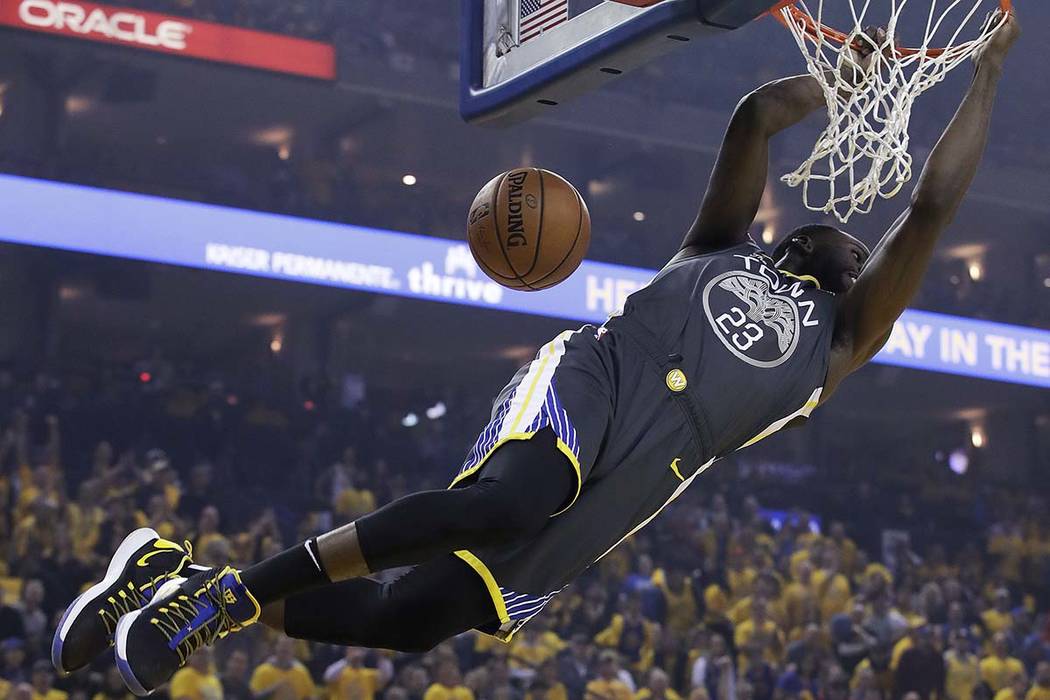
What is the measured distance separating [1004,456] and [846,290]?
16.2 meters

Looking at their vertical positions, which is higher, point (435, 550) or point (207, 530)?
point (435, 550)

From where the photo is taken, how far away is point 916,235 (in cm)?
374

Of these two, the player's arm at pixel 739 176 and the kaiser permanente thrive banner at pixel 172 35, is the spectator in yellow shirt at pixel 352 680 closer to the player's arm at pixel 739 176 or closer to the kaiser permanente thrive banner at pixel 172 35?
the player's arm at pixel 739 176

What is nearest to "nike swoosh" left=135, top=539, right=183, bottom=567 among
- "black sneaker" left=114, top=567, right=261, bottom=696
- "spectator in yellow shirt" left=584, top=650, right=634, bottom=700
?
"black sneaker" left=114, top=567, right=261, bottom=696

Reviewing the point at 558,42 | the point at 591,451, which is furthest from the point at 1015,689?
the point at 591,451

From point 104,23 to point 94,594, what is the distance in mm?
10824

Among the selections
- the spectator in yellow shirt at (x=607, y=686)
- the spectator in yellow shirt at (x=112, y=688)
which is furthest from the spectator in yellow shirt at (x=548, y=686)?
the spectator in yellow shirt at (x=112, y=688)

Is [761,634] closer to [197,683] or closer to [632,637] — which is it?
[632,637]

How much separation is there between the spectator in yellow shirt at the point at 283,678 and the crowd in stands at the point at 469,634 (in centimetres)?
1

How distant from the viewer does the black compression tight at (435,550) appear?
3.17 metres

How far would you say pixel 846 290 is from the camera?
3.99 metres

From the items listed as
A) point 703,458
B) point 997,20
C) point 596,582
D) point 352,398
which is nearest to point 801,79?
point 997,20

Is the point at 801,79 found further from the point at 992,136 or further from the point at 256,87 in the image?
the point at 992,136

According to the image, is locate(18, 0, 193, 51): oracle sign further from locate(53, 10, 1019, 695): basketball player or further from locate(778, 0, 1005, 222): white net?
locate(53, 10, 1019, 695): basketball player
